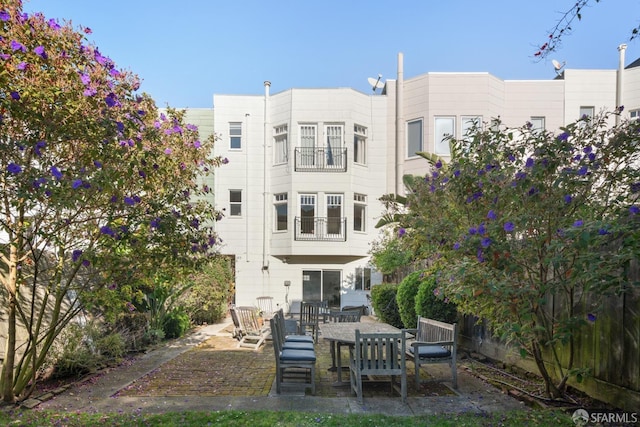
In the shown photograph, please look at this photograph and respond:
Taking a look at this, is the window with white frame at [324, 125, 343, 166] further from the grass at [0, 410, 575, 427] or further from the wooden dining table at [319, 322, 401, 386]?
the grass at [0, 410, 575, 427]

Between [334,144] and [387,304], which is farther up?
[334,144]

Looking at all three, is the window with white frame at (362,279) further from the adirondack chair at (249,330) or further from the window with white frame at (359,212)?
the adirondack chair at (249,330)

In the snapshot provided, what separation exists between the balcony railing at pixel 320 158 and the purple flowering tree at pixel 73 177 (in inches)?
456

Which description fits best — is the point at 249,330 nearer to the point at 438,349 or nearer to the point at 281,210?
the point at 438,349

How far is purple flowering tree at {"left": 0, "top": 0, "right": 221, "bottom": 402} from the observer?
430cm

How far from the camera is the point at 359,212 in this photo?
1778 cm

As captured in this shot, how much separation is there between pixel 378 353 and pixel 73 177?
449 centimetres

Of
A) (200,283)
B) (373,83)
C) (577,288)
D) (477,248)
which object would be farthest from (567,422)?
(373,83)

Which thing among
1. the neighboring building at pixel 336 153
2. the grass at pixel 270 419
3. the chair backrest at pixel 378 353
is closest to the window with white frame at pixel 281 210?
the neighboring building at pixel 336 153

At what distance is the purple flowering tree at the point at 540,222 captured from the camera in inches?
175

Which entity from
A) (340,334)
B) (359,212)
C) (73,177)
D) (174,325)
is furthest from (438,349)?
(359,212)

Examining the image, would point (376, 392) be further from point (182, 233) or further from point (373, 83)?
point (373, 83)

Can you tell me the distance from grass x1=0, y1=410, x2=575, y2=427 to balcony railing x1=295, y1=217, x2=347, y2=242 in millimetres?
12463

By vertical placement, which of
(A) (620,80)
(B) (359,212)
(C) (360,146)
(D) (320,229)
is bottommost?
(D) (320,229)
